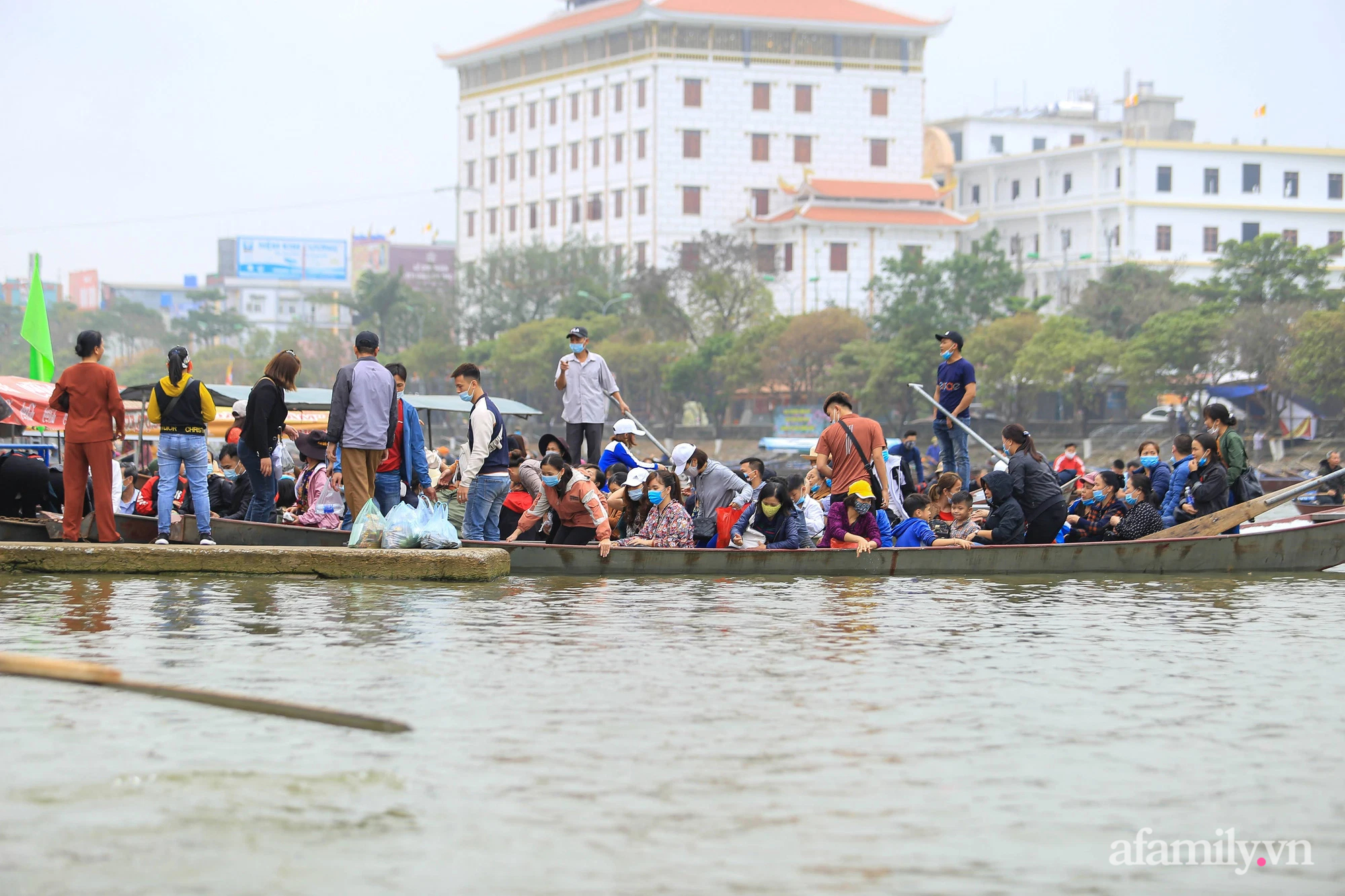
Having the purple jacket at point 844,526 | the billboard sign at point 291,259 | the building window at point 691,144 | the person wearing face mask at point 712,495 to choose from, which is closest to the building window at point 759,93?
the building window at point 691,144

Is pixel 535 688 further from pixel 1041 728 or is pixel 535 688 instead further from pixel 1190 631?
pixel 1190 631

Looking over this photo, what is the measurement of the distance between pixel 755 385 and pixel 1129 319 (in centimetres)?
1341

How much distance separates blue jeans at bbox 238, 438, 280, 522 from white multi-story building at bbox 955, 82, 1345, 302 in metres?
68.8

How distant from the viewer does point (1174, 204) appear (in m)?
81.1

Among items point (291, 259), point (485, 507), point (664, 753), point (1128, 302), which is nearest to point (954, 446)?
point (485, 507)

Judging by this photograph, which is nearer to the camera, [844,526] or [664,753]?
[664,753]

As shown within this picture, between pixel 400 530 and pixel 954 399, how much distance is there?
5.81 meters

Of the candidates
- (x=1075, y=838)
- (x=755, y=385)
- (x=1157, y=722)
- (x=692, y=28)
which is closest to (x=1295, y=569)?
(x=1157, y=722)

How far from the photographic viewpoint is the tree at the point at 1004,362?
53.9m

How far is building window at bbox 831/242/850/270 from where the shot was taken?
76562mm

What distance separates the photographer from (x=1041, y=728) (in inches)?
274

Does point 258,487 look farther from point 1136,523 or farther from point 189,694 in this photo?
point 1136,523

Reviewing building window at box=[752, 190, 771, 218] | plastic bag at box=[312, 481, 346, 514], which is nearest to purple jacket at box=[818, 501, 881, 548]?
plastic bag at box=[312, 481, 346, 514]

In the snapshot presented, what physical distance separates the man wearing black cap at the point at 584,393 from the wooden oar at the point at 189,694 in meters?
8.14
